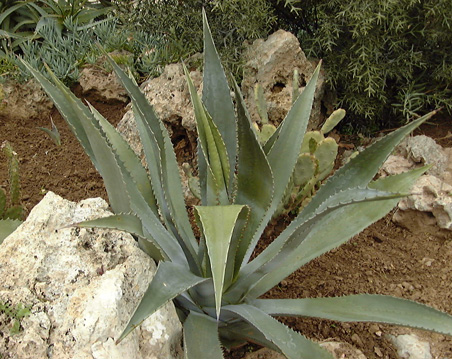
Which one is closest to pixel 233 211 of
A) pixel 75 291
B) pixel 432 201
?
pixel 75 291

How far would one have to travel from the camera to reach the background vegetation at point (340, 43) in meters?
2.82

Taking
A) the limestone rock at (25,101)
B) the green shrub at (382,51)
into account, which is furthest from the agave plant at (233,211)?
the limestone rock at (25,101)

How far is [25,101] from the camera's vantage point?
3281 millimetres

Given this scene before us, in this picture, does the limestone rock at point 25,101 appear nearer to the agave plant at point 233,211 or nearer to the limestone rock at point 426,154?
the agave plant at point 233,211

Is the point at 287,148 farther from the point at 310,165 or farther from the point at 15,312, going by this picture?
the point at 15,312

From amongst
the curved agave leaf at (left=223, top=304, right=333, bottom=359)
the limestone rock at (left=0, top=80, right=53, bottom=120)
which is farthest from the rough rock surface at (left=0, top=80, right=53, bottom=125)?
the curved agave leaf at (left=223, top=304, right=333, bottom=359)

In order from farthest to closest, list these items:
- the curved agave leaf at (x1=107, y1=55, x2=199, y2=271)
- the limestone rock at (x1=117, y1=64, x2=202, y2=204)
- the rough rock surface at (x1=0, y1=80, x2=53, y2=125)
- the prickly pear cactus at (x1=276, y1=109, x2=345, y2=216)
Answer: the rough rock surface at (x1=0, y1=80, x2=53, y2=125) < the limestone rock at (x1=117, y1=64, x2=202, y2=204) < the prickly pear cactus at (x1=276, y1=109, x2=345, y2=216) < the curved agave leaf at (x1=107, y1=55, x2=199, y2=271)

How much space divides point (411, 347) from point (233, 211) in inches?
38.5

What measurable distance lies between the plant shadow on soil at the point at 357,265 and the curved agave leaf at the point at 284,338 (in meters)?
0.36

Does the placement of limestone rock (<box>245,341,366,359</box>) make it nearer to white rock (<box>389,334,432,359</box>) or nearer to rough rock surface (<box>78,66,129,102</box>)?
white rock (<box>389,334,432,359</box>)

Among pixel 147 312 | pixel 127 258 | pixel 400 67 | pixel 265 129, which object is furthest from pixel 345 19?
pixel 147 312

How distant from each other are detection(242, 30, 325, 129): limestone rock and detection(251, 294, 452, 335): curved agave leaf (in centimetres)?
141

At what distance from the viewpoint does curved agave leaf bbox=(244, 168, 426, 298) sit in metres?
1.66

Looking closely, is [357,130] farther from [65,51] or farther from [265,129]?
[65,51]
